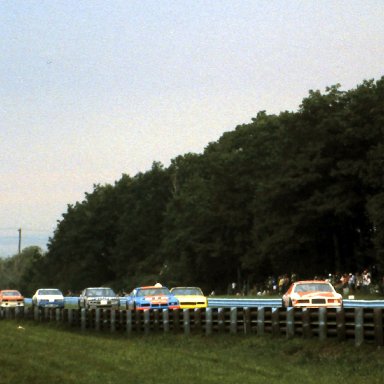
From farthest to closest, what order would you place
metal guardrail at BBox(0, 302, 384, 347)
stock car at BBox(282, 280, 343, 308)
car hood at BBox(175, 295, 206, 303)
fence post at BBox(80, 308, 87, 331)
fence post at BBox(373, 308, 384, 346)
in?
car hood at BBox(175, 295, 206, 303) → fence post at BBox(80, 308, 87, 331) → stock car at BBox(282, 280, 343, 308) → metal guardrail at BBox(0, 302, 384, 347) → fence post at BBox(373, 308, 384, 346)

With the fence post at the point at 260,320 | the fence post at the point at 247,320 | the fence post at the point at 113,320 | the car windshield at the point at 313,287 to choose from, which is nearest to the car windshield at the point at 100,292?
the fence post at the point at 113,320

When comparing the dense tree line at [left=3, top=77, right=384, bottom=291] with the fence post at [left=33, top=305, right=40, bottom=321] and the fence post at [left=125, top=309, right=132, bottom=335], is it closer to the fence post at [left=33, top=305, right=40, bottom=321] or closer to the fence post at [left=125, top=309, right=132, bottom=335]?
the fence post at [left=33, top=305, right=40, bottom=321]

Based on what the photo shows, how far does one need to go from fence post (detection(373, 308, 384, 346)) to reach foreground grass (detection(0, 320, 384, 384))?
32 cm

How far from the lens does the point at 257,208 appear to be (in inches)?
3455

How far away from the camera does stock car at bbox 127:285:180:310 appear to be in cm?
4412

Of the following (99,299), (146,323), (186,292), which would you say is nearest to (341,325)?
(146,323)

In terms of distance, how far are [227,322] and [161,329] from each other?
14.6ft

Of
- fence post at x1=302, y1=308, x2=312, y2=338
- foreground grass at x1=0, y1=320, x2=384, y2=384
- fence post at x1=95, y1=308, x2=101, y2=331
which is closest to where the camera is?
foreground grass at x1=0, y1=320, x2=384, y2=384

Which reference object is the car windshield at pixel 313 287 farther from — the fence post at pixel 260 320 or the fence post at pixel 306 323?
the fence post at pixel 306 323

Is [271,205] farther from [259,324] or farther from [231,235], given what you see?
[259,324]

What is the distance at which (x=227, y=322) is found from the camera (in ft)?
109

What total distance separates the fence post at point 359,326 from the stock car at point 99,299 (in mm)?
30482

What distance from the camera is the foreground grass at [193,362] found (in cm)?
2059

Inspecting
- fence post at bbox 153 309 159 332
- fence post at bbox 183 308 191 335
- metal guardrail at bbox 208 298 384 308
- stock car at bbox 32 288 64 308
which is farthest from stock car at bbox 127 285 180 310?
stock car at bbox 32 288 64 308
